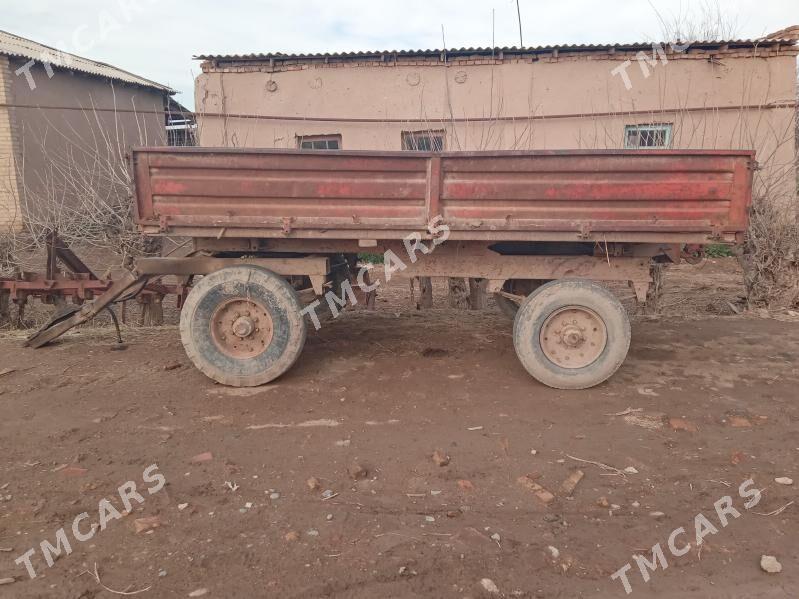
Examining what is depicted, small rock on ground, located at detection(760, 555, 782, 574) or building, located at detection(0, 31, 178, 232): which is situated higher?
building, located at detection(0, 31, 178, 232)

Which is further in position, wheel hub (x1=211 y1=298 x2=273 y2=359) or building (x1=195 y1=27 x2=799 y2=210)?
building (x1=195 y1=27 x2=799 y2=210)

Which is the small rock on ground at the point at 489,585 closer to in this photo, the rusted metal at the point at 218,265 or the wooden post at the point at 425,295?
the rusted metal at the point at 218,265

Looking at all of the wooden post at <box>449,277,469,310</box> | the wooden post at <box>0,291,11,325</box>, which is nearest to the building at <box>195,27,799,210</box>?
the wooden post at <box>449,277,469,310</box>

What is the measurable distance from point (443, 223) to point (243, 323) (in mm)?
1824

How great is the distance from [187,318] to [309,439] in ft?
5.17

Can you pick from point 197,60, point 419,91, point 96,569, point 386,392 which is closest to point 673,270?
point 419,91

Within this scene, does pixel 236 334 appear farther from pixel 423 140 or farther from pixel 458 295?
pixel 423 140

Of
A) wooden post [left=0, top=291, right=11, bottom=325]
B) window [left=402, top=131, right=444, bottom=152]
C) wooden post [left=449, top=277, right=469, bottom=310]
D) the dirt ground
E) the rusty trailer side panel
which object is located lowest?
the dirt ground

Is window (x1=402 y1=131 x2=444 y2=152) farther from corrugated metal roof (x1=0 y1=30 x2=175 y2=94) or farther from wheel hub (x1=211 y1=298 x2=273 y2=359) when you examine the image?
corrugated metal roof (x1=0 y1=30 x2=175 y2=94)

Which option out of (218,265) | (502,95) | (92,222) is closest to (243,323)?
(218,265)

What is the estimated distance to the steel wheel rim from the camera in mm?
4402

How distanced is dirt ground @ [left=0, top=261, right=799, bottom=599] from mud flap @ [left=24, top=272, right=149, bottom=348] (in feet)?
0.55

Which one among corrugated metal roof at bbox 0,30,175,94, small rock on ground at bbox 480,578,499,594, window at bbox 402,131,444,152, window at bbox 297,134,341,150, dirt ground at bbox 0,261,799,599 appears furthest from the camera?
corrugated metal roof at bbox 0,30,175,94

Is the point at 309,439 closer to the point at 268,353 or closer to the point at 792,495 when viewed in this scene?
the point at 268,353
